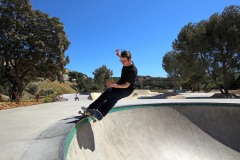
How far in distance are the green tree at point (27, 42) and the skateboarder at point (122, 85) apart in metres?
13.5

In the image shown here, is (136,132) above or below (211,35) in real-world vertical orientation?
below

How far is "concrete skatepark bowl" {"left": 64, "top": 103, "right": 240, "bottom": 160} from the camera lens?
5.71 metres

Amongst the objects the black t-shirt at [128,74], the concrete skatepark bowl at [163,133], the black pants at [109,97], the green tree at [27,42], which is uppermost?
the green tree at [27,42]

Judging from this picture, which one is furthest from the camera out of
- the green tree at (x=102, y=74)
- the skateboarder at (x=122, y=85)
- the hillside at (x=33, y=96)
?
the green tree at (x=102, y=74)

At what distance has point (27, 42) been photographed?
59.9 feet

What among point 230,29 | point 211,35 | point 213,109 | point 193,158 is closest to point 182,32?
point 211,35

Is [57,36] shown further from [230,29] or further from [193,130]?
[230,29]

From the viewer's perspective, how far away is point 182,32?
3244cm

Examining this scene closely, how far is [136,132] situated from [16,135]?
170 inches

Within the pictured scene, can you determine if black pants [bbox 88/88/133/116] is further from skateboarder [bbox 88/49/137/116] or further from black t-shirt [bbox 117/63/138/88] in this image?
black t-shirt [bbox 117/63/138/88]

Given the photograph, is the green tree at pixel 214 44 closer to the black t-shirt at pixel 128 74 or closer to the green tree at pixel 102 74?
the black t-shirt at pixel 128 74

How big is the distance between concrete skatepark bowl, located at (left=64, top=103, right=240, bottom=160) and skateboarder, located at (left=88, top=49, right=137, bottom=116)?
611 mm

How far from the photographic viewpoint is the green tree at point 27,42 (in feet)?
59.0

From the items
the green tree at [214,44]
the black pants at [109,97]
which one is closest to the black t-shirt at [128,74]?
the black pants at [109,97]
